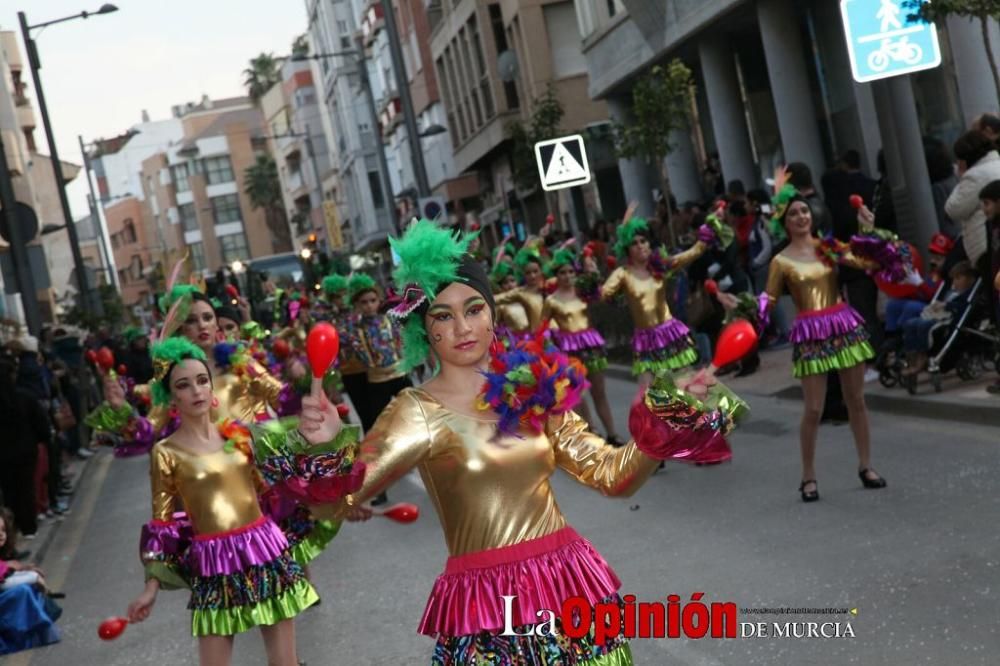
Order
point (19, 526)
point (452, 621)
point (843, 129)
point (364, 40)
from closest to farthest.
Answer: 1. point (452, 621)
2. point (19, 526)
3. point (843, 129)
4. point (364, 40)

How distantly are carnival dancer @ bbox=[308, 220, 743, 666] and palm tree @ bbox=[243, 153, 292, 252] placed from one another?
110 metres

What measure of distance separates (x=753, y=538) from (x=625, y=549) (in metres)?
0.84

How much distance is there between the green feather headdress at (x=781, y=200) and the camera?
971 centimetres

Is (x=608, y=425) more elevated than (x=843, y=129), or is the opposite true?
(x=843, y=129)

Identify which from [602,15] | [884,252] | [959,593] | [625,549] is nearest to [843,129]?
[602,15]

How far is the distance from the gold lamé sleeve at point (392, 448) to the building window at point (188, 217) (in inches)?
5280

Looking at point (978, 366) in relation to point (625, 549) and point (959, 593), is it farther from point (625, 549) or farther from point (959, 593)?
point (959, 593)

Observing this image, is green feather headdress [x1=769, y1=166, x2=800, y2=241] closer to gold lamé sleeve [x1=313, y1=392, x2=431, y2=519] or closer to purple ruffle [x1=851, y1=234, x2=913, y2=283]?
purple ruffle [x1=851, y1=234, x2=913, y2=283]

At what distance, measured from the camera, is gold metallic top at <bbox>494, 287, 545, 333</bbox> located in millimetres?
14672

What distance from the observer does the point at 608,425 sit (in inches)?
512

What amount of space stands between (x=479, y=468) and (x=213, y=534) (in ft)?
8.17

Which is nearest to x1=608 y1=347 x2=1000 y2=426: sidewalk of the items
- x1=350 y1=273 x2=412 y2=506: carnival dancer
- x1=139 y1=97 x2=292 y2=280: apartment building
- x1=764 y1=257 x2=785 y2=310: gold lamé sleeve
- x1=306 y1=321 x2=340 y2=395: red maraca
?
x1=764 y1=257 x2=785 y2=310: gold lamé sleeve

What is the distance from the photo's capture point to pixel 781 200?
971cm

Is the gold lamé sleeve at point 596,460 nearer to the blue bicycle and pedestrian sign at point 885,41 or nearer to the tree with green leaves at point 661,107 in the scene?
the blue bicycle and pedestrian sign at point 885,41
